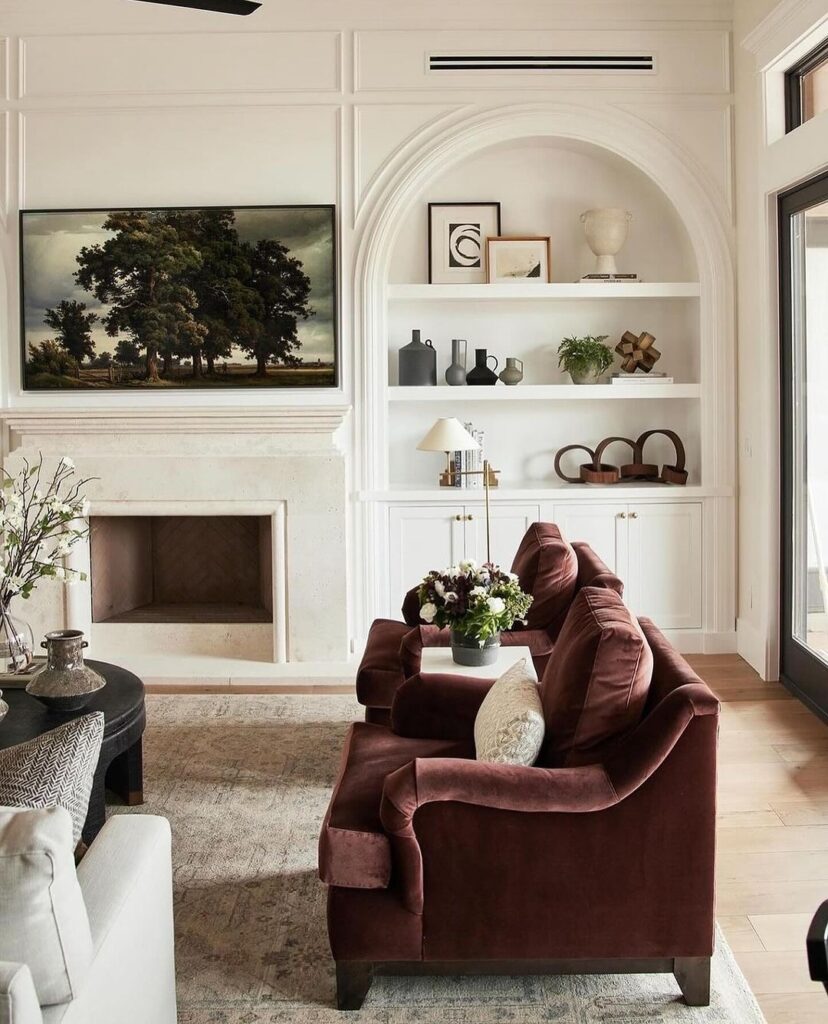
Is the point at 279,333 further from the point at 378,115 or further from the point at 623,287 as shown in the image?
the point at 623,287

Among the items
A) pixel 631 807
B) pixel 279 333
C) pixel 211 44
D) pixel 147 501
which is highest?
pixel 211 44

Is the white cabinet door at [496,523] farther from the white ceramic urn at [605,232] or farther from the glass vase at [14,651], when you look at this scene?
the glass vase at [14,651]

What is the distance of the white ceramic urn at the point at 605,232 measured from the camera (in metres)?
5.87

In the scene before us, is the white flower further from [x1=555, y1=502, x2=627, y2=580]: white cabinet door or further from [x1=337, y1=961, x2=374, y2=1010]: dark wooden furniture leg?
[x1=555, y1=502, x2=627, y2=580]: white cabinet door

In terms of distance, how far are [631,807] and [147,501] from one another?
389 centimetres

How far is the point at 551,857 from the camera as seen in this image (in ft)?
8.04

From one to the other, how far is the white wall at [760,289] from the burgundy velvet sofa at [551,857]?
10.3ft

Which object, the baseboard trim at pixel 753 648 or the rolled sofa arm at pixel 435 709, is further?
the baseboard trim at pixel 753 648

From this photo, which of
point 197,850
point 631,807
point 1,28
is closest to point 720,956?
point 631,807

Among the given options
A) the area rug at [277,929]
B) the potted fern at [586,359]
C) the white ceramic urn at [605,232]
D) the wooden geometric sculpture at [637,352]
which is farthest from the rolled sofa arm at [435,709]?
the white ceramic urn at [605,232]

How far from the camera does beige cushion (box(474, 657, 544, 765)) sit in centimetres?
256

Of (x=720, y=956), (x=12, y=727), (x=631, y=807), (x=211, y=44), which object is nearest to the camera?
(x=631, y=807)

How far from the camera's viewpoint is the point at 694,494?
5891mm


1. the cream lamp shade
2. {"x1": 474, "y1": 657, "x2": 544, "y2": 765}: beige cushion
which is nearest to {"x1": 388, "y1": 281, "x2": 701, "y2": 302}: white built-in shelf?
the cream lamp shade
